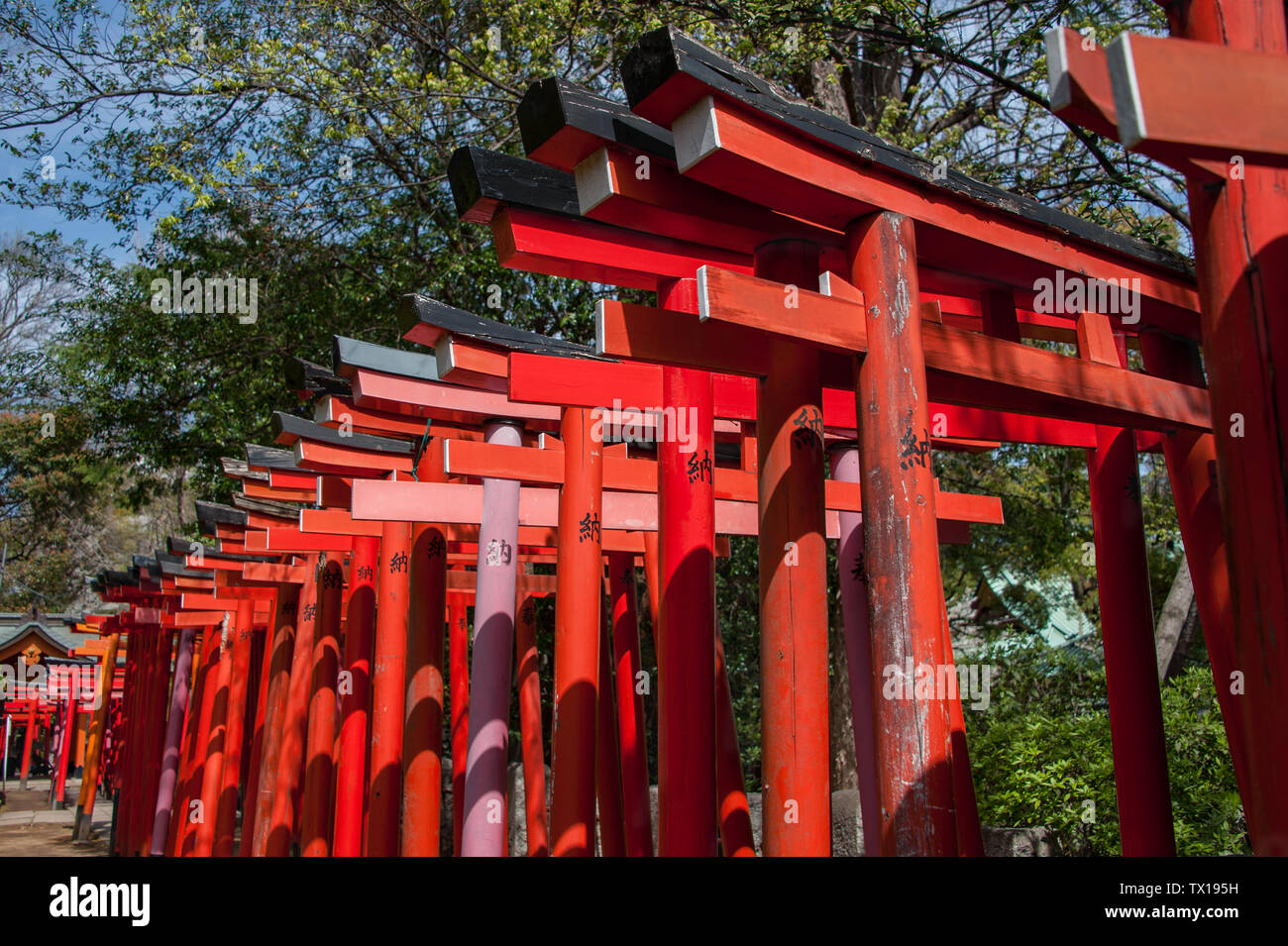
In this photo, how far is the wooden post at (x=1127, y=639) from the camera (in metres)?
4.39

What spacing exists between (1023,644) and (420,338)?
8060 mm

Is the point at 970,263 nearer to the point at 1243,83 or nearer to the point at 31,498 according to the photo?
the point at 1243,83

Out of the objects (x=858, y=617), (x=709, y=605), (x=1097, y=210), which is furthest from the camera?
(x=1097, y=210)

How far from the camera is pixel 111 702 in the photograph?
21.3 metres

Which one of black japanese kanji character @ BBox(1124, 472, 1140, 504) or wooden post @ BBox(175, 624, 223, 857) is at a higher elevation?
black japanese kanji character @ BBox(1124, 472, 1140, 504)

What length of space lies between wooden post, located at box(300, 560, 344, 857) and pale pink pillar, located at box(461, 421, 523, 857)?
232cm

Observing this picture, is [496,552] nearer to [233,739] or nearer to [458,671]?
[458,671]

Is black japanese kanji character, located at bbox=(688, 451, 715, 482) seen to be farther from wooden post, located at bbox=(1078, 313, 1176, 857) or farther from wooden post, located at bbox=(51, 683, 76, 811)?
wooden post, located at bbox=(51, 683, 76, 811)

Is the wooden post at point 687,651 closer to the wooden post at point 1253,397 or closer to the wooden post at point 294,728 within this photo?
the wooden post at point 1253,397

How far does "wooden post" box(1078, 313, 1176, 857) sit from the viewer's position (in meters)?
4.39

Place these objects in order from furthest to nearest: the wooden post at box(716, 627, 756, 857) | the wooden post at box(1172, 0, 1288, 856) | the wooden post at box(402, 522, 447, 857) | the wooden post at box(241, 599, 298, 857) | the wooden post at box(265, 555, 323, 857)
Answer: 1. the wooden post at box(241, 599, 298, 857)
2. the wooden post at box(265, 555, 323, 857)
3. the wooden post at box(402, 522, 447, 857)
4. the wooden post at box(716, 627, 756, 857)
5. the wooden post at box(1172, 0, 1288, 856)

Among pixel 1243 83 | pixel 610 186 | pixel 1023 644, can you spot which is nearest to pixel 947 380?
pixel 610 186

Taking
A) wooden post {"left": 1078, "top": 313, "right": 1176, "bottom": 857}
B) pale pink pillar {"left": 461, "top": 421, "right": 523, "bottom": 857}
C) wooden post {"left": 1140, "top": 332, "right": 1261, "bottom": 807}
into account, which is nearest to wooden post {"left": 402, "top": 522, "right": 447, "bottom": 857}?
pale pink pillar {"left": 461, "top": 421, "right": 523, "bottom": 857}

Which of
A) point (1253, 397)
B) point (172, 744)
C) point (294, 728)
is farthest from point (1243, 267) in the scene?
point (172, 744)
